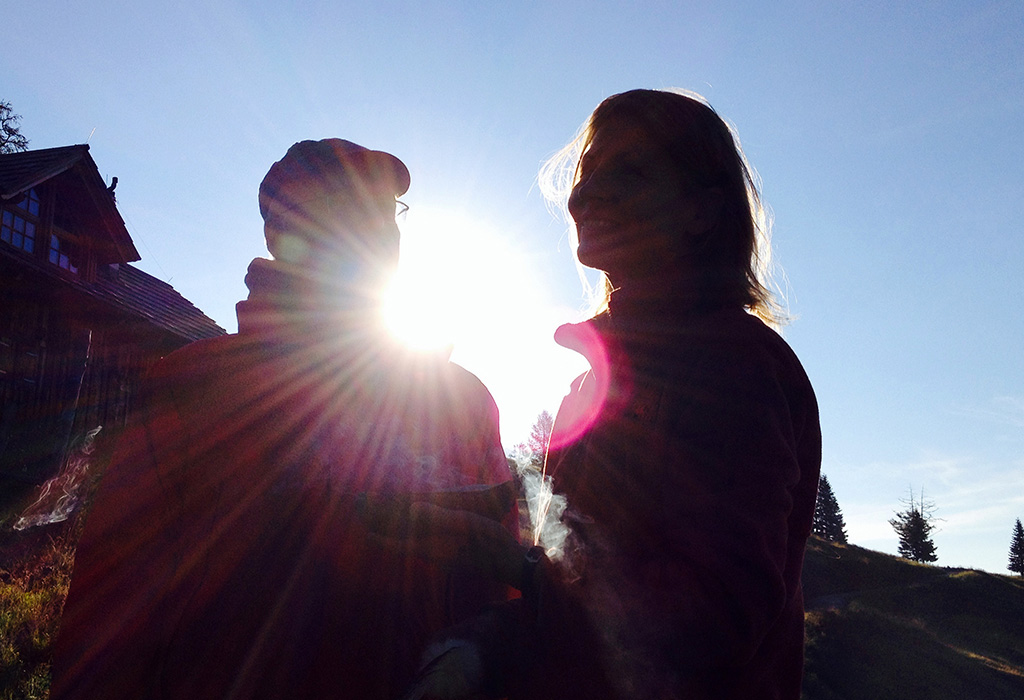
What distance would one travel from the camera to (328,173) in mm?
2326

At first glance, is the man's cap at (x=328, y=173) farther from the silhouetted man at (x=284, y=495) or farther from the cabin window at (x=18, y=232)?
the cabin window at (x=18, y=232)

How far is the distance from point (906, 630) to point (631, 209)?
70.3ft

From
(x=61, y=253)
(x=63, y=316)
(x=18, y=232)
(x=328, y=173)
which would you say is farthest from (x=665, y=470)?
(x=61, y=253)

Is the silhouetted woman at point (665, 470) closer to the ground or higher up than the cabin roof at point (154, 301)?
closer to the ground

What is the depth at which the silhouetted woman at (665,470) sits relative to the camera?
91 cm

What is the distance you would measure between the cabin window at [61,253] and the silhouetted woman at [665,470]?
14.5m

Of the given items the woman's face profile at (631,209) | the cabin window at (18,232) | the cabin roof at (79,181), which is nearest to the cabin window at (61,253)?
the cabin window at (18,232)

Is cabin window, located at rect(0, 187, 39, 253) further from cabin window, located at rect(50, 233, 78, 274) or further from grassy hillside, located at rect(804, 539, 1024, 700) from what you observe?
grassy hillside, located at rect(804, 539, 1024, 700)

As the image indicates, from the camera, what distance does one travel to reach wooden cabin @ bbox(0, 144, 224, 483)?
11383 millimetres

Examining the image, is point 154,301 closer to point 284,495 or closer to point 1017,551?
point 284,495

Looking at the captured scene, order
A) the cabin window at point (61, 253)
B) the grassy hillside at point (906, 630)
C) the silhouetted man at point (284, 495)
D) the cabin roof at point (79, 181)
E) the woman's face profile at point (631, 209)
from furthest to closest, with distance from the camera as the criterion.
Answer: the grassy hillside at point (906, 630), the cabin window at point (61, 253), the cabin roof at point (79, 181), the silhouetted man at point (284, 495), the woman's face profile at point (631, 209)

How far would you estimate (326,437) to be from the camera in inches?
74.8

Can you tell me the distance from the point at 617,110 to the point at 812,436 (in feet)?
2.78

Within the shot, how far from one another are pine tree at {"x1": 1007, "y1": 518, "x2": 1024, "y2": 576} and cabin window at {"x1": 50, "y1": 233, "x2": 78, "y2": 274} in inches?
2602
